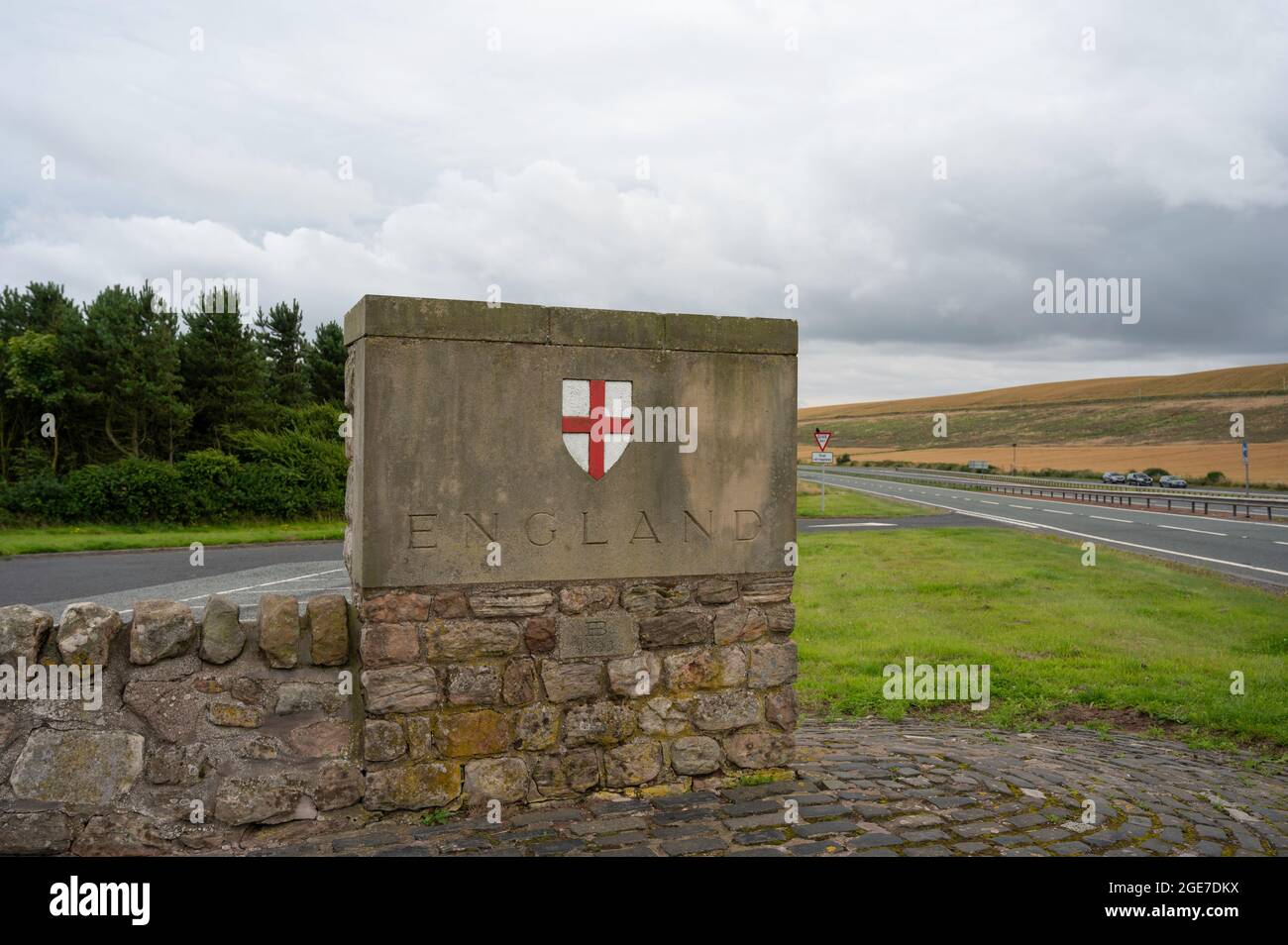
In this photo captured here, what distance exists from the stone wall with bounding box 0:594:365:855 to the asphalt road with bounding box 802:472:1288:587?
16649mm

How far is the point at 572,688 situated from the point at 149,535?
21.4 metres

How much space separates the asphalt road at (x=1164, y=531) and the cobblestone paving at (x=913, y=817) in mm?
13090

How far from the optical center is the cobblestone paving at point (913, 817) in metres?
4.21

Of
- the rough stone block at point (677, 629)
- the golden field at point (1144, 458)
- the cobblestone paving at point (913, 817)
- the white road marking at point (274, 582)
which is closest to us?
the cobblestone paving at point (913, 817)

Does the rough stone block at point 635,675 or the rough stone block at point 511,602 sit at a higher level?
the rough stone block at point 511,602

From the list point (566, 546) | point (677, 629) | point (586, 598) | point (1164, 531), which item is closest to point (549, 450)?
point (566, 546)

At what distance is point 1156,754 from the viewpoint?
6082 mm

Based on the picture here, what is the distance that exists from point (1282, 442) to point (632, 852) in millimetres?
88744

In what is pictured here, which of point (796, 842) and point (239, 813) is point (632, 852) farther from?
point (239, 813)

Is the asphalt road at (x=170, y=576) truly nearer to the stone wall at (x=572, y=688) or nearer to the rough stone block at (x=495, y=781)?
the stone wall at (x=572, y=688)

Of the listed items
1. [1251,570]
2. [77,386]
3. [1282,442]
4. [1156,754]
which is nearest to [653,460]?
[1156,754]

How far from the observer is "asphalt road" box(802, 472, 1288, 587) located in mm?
19438

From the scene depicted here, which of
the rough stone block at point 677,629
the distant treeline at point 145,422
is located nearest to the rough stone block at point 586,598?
the rough stone block at point 677,629

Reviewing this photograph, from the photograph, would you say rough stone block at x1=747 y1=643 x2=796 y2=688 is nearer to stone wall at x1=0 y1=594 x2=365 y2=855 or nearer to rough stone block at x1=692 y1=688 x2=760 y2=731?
rough stone block at x1=692 y1=688 x2=760 y2=731
